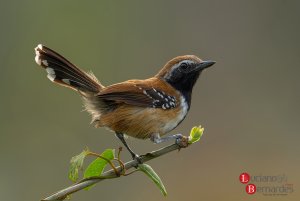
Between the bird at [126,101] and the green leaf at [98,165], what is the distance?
1.79 meters

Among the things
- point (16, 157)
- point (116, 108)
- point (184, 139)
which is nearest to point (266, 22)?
point (16, 157)

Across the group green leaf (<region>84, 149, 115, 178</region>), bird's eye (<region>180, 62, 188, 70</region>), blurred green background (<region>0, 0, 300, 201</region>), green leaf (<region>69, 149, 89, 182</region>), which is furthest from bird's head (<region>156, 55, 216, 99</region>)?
green leaf (<region>69, 149, 89, 182</region>)

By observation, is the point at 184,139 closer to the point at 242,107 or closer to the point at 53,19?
the point at 242,107

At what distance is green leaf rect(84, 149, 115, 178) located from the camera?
10.1 feet

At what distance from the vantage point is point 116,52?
1289cm

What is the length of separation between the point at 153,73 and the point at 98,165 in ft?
28.3

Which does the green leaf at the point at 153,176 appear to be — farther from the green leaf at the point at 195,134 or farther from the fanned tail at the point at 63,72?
the fanned tail at the point at 63,72

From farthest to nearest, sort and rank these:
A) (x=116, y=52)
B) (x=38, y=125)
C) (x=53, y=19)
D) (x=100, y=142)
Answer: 1. (x=53, y=19)
2. (x=116, y=52)
3. (x=38, y=125)
4. (x=100, y=142)

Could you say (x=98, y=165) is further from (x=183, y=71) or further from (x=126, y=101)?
(x=183, y=71)

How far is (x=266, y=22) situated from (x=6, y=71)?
564 cm

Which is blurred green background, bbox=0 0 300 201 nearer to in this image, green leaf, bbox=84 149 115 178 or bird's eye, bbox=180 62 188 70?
bird's eye, bbox=180 62 188 70

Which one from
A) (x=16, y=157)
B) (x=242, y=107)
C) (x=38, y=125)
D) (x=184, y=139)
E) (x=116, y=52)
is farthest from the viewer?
(x=116, y=52)

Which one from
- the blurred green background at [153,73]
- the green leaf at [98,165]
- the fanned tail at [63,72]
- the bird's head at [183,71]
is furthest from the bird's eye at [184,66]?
the green leaf at [98,165]

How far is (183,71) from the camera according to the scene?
618cm
